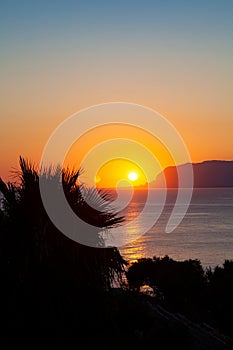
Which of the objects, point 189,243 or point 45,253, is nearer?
point 45,253

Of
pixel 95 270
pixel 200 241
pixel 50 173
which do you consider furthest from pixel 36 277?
pixel 200 241

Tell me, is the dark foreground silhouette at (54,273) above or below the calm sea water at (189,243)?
below

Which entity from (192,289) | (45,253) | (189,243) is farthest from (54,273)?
(189,243)

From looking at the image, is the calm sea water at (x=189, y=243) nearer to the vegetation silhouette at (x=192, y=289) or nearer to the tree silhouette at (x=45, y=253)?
the vegetation silhouette at (x=192, y=289)

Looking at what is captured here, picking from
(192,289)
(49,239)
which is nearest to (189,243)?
(192,289)

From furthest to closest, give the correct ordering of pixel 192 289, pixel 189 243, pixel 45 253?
pixel 189 243 → pixel 192 289 → pixel 45 253

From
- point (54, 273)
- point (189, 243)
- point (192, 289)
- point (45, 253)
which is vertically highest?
point (189, 243)

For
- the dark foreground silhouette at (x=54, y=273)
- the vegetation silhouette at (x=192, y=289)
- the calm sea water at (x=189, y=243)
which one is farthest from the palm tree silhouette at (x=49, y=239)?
the calm sea water at (x=189, y=243)

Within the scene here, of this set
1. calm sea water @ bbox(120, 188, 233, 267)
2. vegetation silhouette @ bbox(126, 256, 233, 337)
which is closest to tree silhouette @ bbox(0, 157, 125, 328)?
vegetation silhouette @ bbox(126, 256, 233, 337)

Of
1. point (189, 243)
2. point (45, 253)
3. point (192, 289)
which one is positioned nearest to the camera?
point (45, 253)

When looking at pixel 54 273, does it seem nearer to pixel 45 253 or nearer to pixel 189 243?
pixel 45 253

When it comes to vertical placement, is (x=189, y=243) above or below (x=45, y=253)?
above

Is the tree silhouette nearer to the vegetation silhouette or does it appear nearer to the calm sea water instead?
the vegetation silhouette

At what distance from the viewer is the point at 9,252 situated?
31.6ft
